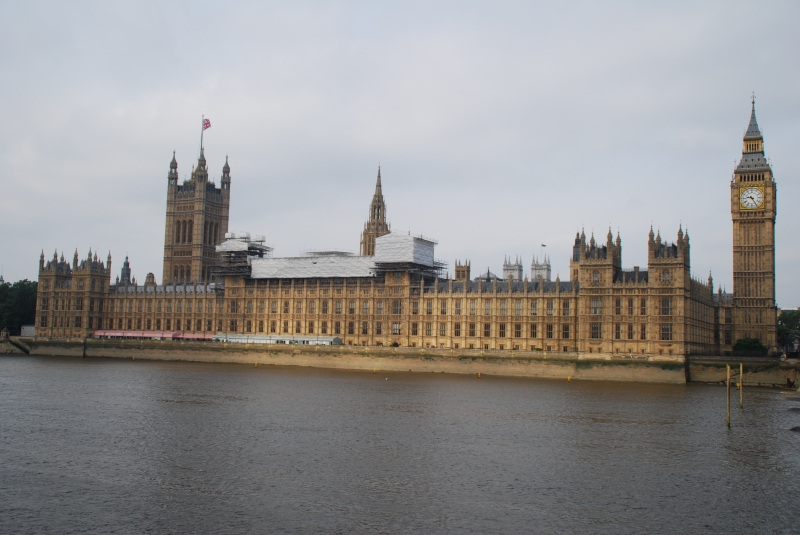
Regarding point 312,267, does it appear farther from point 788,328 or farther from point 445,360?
point 788,328

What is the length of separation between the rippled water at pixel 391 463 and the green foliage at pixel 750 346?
124 ft

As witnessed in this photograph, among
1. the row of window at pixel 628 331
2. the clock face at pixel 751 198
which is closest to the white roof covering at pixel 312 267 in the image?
the row of window at pixel 628 331

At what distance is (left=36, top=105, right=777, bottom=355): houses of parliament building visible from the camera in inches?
3989

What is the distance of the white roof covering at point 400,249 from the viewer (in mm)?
125688

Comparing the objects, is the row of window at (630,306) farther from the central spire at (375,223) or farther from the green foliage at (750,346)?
the central spire at (375,223)

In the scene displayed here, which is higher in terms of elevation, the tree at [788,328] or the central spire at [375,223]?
the central spire at [375,223]

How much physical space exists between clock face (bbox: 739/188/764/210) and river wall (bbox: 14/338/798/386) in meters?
39.0

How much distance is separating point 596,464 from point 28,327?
506 ft

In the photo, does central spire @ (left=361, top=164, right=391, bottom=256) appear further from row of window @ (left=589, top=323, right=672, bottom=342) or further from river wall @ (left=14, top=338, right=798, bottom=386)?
row of window @ (left=589, top=323, right=672, bottom=342)

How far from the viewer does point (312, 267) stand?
452ft

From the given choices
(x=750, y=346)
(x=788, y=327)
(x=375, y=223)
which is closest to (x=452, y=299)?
(x=750, y=346)

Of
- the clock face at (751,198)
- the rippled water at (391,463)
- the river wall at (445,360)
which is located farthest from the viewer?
the clock face at (751,198)

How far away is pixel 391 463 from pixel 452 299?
3087 inches

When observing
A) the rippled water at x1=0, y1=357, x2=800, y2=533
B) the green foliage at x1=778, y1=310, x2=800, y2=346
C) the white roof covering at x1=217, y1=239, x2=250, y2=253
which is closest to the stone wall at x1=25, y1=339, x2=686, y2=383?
the white roof covering at x1=217, y1=239, x2=250, y2=253
